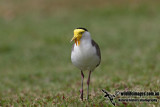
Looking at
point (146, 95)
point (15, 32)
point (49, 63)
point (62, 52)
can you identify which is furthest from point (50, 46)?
point (146, 95)

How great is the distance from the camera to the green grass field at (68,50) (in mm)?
6824

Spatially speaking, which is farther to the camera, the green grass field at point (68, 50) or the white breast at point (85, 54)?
the green grass field at point (68, 50)

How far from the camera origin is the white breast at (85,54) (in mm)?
4887

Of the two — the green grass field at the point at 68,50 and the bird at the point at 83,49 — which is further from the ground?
the green grass field at the point at 68,50

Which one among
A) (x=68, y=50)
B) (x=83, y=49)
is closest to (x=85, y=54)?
(x=83, y=49)

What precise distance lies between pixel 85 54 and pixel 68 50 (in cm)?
875

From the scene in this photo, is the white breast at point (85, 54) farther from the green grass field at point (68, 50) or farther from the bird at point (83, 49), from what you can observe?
the green grass field at point (68, 50)

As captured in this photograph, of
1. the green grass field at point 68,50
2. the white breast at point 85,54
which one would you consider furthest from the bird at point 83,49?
the green grass field at point 68,50

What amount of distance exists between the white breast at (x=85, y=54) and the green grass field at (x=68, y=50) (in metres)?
0.71

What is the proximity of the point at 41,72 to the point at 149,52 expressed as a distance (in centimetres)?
433

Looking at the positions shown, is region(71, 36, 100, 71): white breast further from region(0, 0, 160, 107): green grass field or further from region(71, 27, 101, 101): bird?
region(0, 0, 160, 107): green grass field

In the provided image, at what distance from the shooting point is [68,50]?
536 inches

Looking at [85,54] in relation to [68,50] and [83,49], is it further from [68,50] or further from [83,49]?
[68,50]

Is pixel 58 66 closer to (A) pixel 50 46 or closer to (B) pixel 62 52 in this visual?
(B) pixel 62 52
